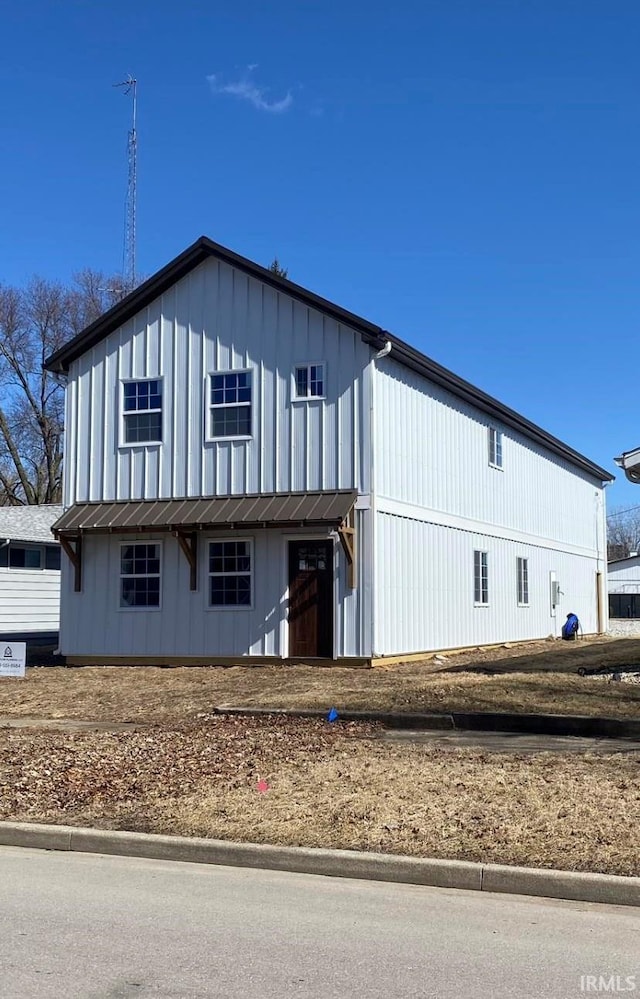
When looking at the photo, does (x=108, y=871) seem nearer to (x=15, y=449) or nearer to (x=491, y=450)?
(x=491, y=450)

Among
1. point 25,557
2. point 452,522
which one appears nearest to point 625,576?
point 452,522

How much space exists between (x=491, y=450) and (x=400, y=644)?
768cm

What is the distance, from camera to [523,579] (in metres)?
27.6

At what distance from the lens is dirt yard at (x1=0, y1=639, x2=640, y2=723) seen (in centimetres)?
1266

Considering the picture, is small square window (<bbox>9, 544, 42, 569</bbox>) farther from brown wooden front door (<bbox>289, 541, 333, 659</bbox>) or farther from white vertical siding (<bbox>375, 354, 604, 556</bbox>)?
white vertical siding (<bbox>375, 354, 604, 556</bbox>)

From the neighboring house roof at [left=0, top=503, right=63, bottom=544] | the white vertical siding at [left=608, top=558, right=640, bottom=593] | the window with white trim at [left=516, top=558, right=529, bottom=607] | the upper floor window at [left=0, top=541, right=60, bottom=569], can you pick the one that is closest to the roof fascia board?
the neighboring house roof at [left=0, top=503, right=63, bottom=544]

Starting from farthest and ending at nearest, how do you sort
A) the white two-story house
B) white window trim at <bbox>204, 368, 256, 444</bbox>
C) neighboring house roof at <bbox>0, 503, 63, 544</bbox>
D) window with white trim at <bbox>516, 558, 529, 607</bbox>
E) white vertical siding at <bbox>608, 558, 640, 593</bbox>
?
white vertical siding at <bbox>608, 558, 640, 593</bbox> < neighboring house roof at <bbox>0, 503, 63, 544</bbox> < window with white trim at <bbox>516, 558, 529, 607</bbox> < white window trim at <bbox>204, 368, 256, 444</bbox> < the white two-story house

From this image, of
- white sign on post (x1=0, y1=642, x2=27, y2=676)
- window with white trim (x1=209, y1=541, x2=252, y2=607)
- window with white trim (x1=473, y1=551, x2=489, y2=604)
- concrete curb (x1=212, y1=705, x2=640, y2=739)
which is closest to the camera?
concrete curb (x1=212, y1=705, x2=640, y2=739)

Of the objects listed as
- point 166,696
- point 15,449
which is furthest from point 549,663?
point 15,449

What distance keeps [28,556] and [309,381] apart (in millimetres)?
13531

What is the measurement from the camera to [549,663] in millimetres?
18438

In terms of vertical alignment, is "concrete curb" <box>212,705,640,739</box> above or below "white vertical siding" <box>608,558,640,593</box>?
below

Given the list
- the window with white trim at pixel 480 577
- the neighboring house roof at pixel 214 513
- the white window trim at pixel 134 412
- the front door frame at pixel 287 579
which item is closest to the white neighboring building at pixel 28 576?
the neighboring house roof at pixel 214 513

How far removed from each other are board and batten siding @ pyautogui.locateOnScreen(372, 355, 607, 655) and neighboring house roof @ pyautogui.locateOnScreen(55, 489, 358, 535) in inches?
40.4
